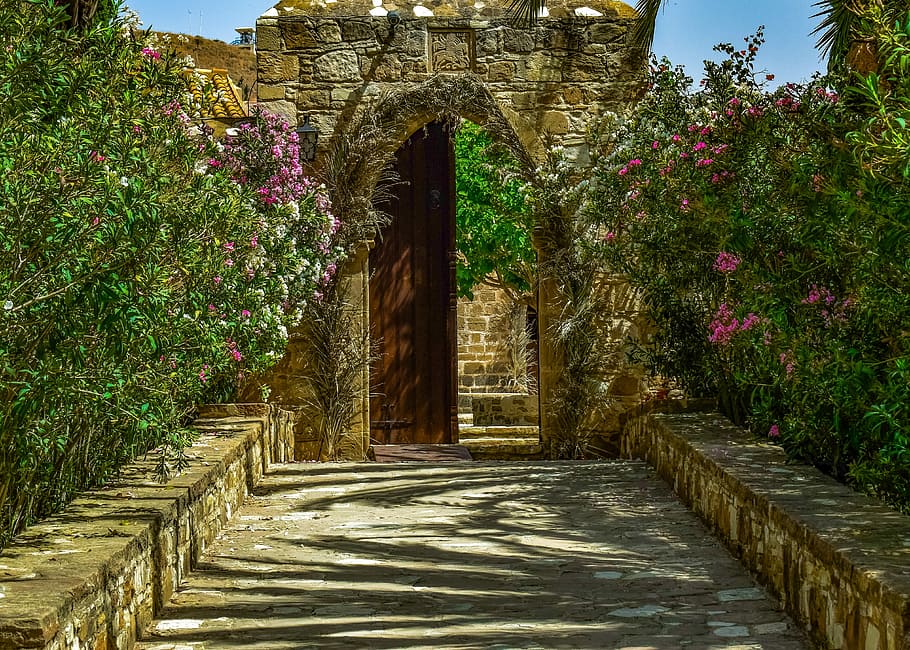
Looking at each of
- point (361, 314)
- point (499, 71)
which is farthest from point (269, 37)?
point (361, 314)

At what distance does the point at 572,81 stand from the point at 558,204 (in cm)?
103

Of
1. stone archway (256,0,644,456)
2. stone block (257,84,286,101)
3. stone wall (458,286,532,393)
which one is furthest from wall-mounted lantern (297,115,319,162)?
stone wall (458,286,532,393)

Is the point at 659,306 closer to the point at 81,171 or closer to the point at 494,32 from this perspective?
the point at 494,32

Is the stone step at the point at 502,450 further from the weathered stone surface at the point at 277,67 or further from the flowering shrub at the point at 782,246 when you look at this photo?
the weathered stone surface at the point at 277,67

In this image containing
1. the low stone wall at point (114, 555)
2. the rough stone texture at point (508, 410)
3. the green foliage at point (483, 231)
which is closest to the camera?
the low stone wall at point (114, 555)

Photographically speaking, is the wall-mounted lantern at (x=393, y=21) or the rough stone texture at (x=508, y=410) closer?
the wall-mounted lantern at (x=393, y=21)

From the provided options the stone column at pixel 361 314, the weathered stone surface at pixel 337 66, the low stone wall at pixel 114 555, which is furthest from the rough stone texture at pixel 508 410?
the low stone wall at pixel 114 555

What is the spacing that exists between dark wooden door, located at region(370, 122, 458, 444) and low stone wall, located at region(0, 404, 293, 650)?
426 cm

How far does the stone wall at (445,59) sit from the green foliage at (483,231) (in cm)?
827

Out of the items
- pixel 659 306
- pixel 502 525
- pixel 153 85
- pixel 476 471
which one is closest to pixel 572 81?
pixel 659 306

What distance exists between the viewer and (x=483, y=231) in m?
18.5

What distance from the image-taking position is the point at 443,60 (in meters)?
9.41

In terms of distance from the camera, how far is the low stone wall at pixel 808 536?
10.2 feet

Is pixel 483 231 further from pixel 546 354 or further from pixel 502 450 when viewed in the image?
pixel 546 354
